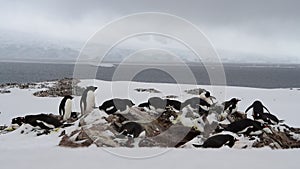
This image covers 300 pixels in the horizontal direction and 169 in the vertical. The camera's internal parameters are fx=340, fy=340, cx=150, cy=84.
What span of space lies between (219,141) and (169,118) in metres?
1.91

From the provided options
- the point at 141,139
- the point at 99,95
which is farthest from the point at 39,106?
the point at 141,139

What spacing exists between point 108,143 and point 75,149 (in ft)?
1.92

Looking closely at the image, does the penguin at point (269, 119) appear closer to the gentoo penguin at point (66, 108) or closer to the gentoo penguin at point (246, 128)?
the gentoo penguin at point (246, 128)

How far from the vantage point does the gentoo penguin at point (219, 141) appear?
18.8 feet

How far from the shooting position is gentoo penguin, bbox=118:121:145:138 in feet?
19.9

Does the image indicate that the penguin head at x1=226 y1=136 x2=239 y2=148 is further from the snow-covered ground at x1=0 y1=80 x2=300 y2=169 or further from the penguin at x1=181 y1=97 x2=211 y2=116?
the penguin at x1=181 y1=97 x2=211 y2=116

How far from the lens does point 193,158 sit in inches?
192

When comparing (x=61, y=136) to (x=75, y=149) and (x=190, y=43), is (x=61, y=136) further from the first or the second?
(x=190, y=43)

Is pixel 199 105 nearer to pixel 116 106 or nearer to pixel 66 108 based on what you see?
pixel 116 106

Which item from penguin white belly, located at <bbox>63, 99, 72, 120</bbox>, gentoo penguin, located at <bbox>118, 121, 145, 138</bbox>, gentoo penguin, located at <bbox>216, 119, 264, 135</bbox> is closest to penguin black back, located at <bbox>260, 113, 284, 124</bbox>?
gentoo penguin, located at <bbox>216, 119, 264, 135</bbox>

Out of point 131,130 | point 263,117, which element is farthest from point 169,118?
point 263,117

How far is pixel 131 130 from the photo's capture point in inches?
242

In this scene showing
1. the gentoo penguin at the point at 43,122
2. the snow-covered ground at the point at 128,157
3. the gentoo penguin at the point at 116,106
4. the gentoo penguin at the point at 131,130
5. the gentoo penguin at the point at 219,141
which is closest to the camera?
the snow-covered ground at the point at 128,157

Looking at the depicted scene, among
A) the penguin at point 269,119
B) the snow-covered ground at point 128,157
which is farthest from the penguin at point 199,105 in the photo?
the snow-covered ground at point 128,157
